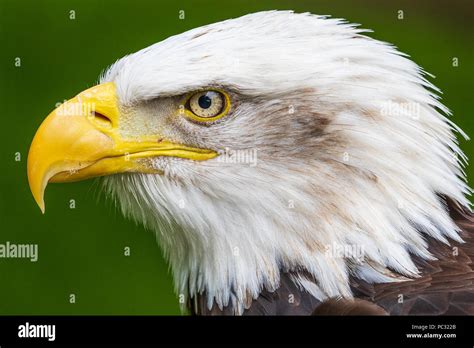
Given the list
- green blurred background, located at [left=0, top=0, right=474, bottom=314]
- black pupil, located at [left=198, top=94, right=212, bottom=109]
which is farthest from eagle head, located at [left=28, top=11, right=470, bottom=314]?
green blurred background, located at [left=0, top=0, right=474, bottom=314]

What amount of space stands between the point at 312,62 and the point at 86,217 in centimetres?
361

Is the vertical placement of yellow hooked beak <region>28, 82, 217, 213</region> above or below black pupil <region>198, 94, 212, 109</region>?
below

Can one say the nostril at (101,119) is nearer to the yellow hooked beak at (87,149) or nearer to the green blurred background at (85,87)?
the yellow hooked beak at (87,149)

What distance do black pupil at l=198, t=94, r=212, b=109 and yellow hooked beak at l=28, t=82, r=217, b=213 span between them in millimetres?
161

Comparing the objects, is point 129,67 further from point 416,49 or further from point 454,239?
point 416,49

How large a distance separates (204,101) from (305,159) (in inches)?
16.3

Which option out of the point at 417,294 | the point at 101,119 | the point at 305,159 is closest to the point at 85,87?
the point at 101,119

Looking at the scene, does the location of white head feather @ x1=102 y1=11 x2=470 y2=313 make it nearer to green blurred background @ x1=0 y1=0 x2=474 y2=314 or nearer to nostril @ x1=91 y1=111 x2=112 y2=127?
nostril @ x1=91 y1=111 x2=112 y2=127

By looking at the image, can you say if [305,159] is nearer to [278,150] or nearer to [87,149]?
[278,150]

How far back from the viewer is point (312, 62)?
3.53 meters

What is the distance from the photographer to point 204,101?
352 cm

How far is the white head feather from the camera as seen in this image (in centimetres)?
346

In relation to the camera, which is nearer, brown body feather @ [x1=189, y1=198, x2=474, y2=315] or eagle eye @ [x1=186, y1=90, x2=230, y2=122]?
brown body feather @ [x1=189, y1=198, x2=474, y2=315]

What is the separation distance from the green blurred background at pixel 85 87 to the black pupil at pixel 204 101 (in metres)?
2.72
